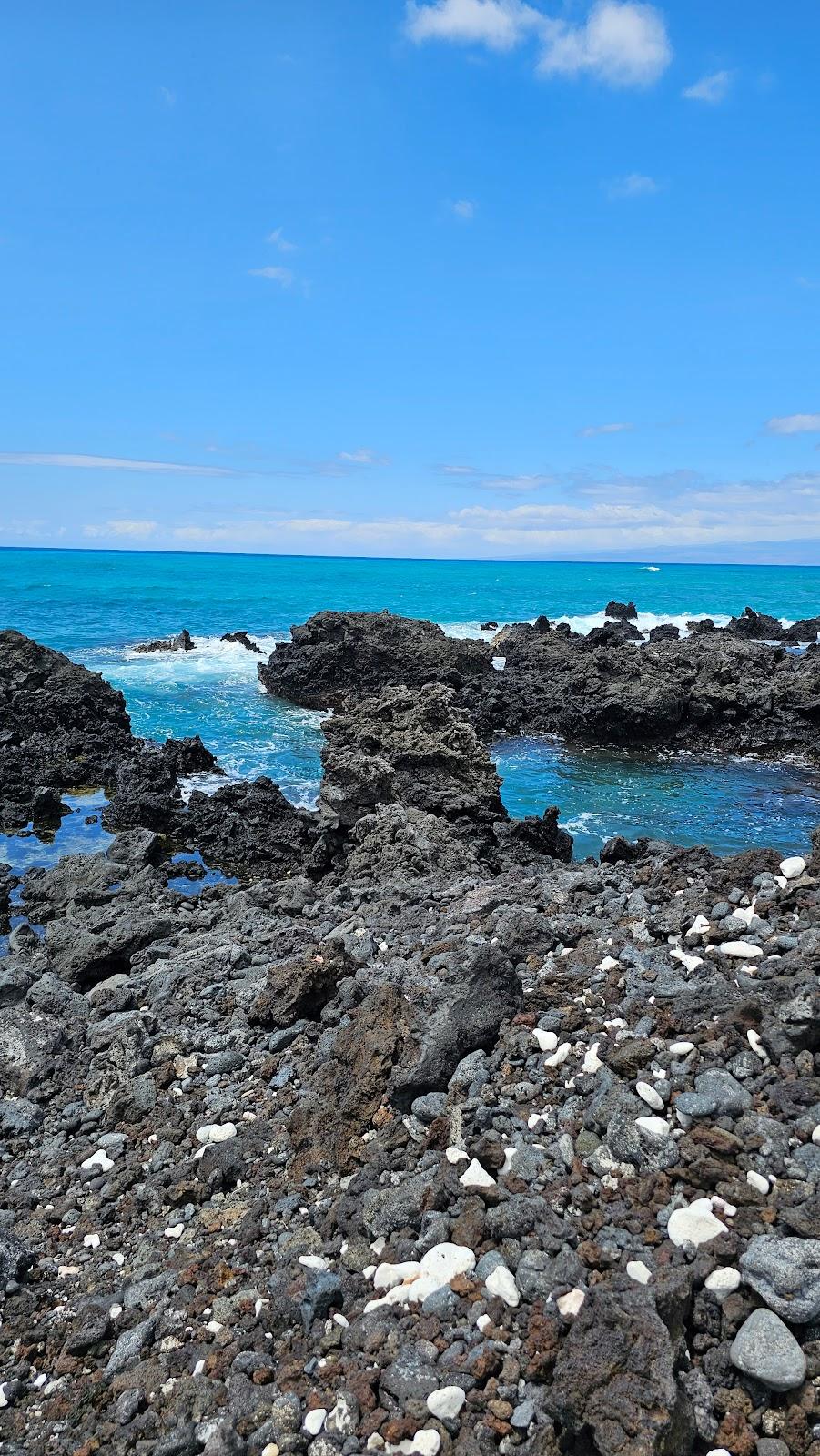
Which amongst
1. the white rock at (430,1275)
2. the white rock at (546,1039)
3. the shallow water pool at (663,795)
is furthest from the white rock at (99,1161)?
the shallow water pool at (663,795)

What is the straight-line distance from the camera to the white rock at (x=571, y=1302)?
3.47m

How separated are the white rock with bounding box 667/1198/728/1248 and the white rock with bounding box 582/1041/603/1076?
1.12 m

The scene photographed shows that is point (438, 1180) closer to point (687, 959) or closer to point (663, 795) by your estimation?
point (687, 959)

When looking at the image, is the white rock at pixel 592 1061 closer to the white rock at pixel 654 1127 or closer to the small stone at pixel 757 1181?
the white rock at pixel 654 1127

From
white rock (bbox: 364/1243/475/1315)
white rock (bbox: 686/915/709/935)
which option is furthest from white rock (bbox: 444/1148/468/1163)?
white rock (bbox: 686/915/709/935)

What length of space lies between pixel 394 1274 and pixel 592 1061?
5.31 ft

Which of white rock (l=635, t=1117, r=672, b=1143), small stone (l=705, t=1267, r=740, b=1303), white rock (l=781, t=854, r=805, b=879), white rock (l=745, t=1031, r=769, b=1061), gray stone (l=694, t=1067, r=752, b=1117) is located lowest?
small stone (l=705, t=1267, r=740, b=1303)

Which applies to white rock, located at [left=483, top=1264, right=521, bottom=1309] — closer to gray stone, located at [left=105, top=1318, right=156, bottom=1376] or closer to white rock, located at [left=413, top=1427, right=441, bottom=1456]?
white rock, located at [left=413, top=1427, right=441, bottom=1456]

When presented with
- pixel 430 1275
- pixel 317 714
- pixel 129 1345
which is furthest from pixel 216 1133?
pixel 317 714

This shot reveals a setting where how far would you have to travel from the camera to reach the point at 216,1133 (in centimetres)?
566

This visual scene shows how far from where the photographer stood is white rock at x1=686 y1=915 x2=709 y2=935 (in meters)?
→ 6.24

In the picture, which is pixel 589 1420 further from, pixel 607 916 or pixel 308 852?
pixel 308 852

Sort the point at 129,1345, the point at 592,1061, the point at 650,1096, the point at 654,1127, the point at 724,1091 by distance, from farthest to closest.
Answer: the point at 592,1061, the point at 650,1096, the point at 724,1091, the point at 654,1127, the point at 129,1345

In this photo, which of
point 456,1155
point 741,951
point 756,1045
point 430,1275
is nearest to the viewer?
point 430,1275
